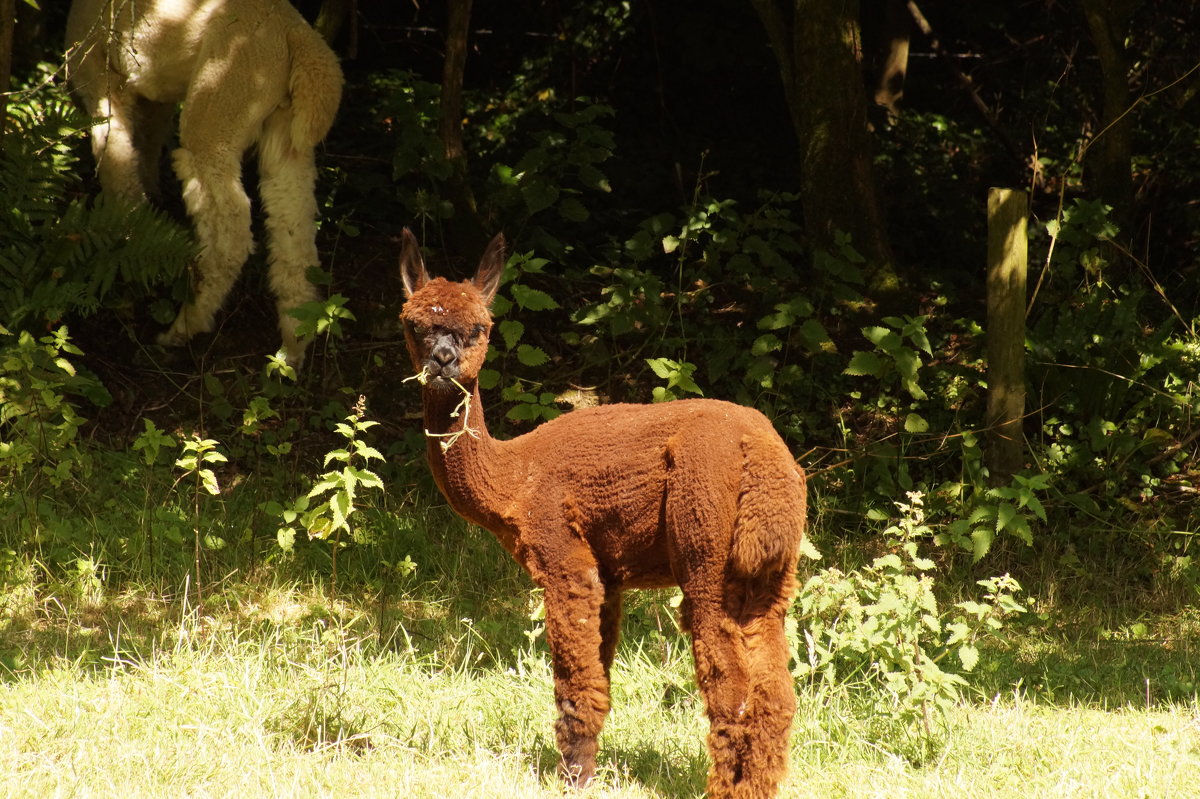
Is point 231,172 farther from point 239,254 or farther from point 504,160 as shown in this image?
point 504,160

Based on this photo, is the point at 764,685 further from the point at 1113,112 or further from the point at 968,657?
the point at 1113,112

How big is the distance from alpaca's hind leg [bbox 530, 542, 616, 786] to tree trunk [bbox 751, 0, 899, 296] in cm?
464

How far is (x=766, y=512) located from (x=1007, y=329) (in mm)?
3581

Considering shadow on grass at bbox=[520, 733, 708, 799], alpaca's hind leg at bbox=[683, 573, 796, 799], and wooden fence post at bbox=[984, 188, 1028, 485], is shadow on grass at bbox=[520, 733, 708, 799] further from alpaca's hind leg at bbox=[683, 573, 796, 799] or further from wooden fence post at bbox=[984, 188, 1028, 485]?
wooden fence post at bbox=[984, 188, 1028, 485]

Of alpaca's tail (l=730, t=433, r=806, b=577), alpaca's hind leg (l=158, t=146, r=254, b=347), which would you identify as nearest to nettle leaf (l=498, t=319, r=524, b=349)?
alpaca's hind leg (l=158, t=146, r=254, b=347)

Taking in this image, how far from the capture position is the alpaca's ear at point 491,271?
421cm

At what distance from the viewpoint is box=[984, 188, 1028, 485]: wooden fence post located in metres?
6.77

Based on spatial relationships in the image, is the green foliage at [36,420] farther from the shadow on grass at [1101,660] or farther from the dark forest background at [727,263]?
the shadow on grass at [1101,660]

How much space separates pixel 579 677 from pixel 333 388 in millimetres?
4479

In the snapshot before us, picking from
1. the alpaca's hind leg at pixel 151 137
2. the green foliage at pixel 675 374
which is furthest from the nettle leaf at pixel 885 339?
the alpaca's hind leg at pixel 151 137

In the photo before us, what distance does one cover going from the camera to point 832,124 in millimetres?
8086

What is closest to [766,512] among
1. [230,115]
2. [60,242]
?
[230,115]

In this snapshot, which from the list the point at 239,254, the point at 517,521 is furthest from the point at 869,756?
the point at 239,254

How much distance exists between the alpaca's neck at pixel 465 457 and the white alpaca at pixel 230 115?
3.91m
